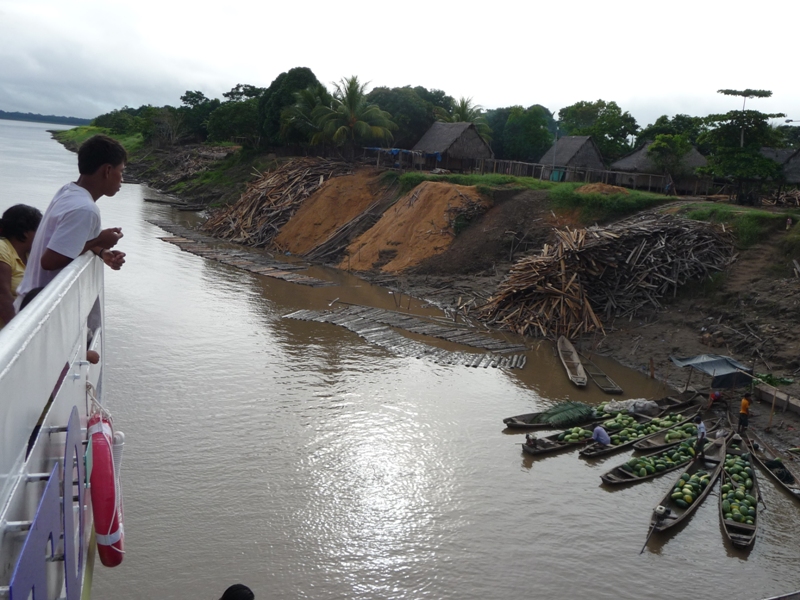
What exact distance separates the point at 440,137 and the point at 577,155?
817cm

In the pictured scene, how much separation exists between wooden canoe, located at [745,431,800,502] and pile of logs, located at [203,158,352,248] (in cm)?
2644

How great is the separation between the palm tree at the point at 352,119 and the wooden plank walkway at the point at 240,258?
9.43 m

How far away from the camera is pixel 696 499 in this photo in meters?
11.6

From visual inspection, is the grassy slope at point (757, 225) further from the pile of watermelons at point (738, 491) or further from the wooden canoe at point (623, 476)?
the wooden canoe at point (623, 476)

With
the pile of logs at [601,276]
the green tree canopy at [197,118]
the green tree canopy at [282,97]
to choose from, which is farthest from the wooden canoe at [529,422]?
the green tree canopy at [197,118]

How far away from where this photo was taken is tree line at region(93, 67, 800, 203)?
90.1 ft

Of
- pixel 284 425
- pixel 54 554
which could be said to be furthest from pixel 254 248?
pixel 54 554

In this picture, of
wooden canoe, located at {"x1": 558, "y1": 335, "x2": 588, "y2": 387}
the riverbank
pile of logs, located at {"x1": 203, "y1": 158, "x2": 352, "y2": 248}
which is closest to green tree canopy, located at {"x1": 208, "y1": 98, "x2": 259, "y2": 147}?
pile of logs, located at {"x1": 203, "y1": 158, "x2": 352, "y2": 248}

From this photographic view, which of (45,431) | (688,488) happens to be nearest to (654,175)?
(688,488)

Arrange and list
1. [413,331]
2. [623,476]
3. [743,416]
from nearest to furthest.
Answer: [623,476], [743,416], [413,331]

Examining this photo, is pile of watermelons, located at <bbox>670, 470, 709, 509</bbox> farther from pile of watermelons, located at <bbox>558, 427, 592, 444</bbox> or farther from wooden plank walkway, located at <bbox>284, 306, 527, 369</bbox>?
wooden plank walkway, located at <bbox>284, 306, 527, 369</bbox>

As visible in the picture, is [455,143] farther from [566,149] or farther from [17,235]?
[17,235]

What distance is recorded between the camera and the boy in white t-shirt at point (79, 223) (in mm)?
3656

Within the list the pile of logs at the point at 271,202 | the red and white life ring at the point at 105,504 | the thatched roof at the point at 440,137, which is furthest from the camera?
the thatched roof at the point at 440,137
